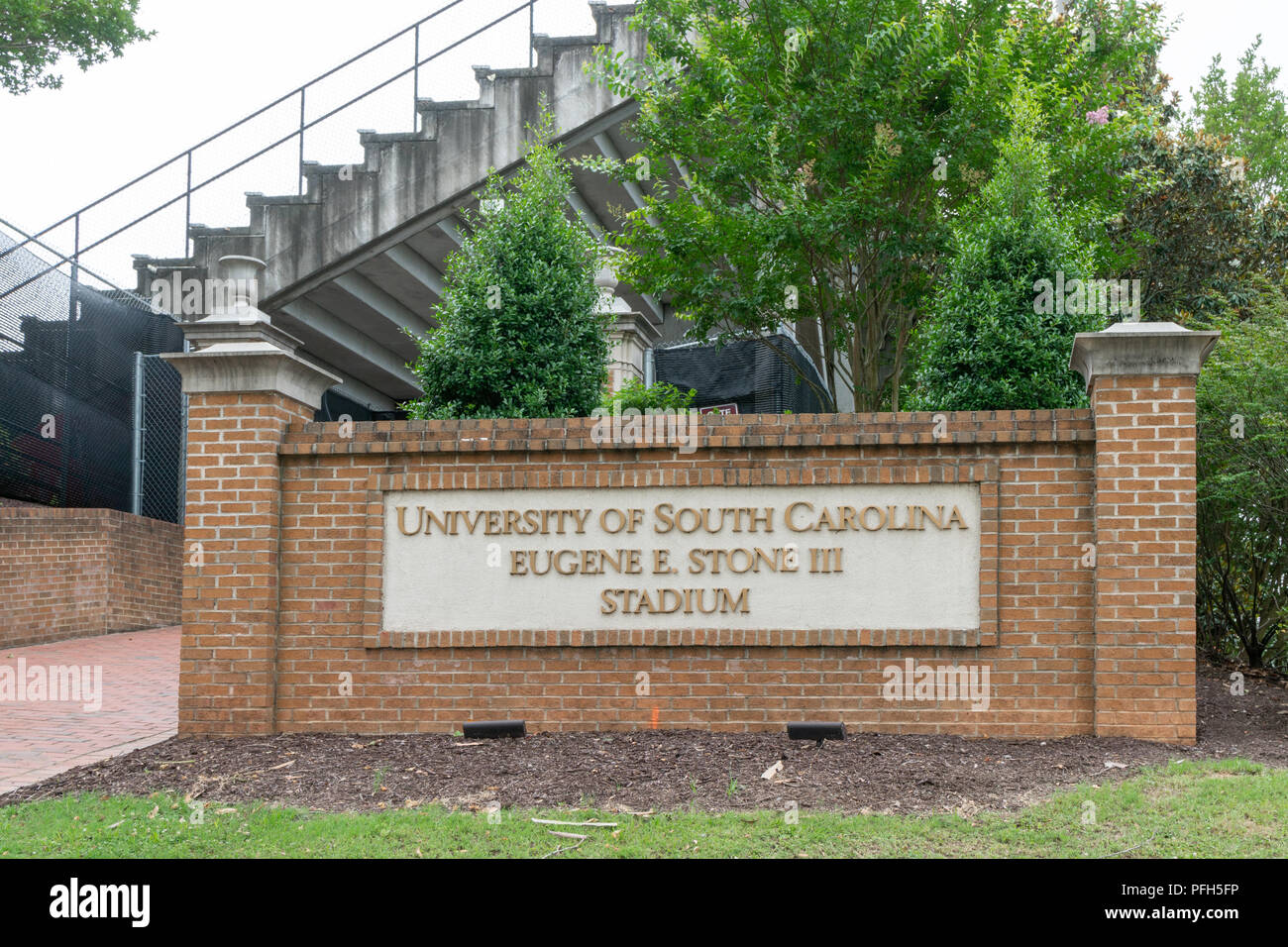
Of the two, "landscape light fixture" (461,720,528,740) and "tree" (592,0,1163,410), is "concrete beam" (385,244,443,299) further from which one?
"landscape light fixture" (461,720,528,740)

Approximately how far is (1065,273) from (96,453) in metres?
12.1

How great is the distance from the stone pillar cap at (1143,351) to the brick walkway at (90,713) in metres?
6.40

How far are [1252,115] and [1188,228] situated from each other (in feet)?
53.8

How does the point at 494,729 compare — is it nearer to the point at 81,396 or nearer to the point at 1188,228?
the point at 81,396

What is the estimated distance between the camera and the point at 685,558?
7285mm

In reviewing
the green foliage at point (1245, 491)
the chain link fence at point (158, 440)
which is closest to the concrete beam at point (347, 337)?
the chain link fence at point (158, 440)

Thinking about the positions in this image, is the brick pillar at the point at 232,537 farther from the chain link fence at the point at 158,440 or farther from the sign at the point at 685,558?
the chain link fence at the point at 158,440

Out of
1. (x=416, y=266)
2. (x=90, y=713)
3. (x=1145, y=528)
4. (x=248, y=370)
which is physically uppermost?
(x=416, y=266)

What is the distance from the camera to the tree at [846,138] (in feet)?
33.3

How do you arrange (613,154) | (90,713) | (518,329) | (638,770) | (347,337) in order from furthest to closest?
(347,337) → (613,154) → (90,713) → (518,329) → (638,770)

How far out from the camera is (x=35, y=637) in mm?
13000

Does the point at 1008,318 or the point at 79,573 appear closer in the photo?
the point at 1008,318

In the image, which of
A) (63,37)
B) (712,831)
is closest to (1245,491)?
(712,831)

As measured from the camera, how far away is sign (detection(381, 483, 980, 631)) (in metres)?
7.10
